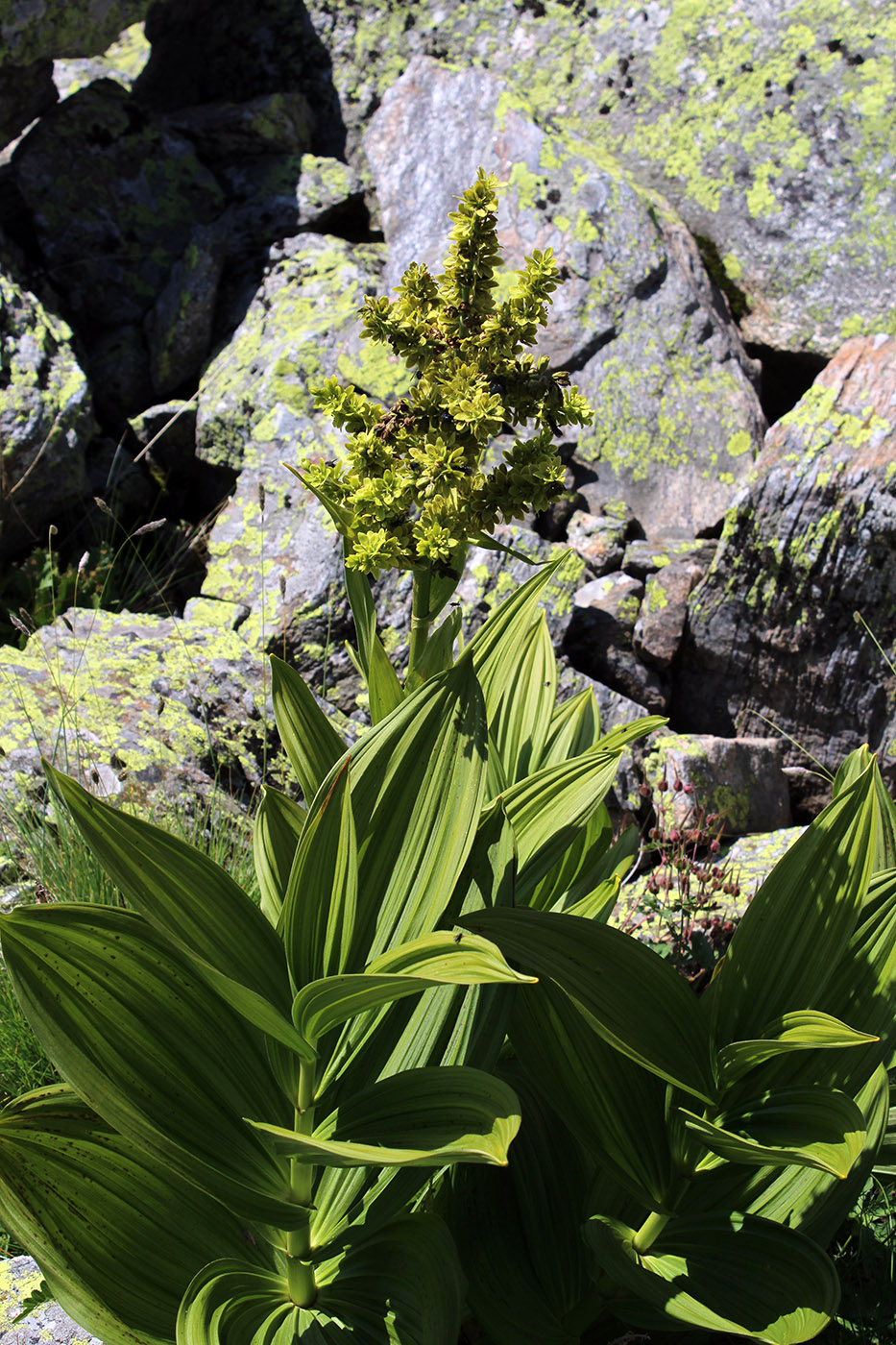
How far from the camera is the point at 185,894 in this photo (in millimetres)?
1517

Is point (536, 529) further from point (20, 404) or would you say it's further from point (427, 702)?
point (427, 702)

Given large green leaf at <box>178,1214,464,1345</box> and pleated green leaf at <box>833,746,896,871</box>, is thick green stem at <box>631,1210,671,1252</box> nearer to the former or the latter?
large green leaf at <box>178,1214,464,1345</box>

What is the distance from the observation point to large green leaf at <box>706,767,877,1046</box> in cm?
167

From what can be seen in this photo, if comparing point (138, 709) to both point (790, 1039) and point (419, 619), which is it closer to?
point (419, 619)

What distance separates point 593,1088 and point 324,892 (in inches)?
24.8

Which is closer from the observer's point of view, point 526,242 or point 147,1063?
point 147,1063

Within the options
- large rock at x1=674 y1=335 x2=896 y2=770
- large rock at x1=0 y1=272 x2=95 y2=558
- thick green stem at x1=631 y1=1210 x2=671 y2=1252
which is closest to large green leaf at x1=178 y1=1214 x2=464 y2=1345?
thick green stem at x1=631 y1=1210 x2=671 y2=1252

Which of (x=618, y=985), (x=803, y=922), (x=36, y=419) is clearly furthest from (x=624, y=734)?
(x=36, y=419)

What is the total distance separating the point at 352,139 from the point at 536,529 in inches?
161

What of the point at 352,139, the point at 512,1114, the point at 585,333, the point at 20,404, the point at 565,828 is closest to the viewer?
the point at 512,1114

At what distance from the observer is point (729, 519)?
502cm

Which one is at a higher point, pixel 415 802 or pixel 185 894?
pixel 185 894

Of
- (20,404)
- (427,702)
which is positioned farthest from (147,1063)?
(20,404)

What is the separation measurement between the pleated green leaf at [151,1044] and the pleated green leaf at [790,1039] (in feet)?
2.60
